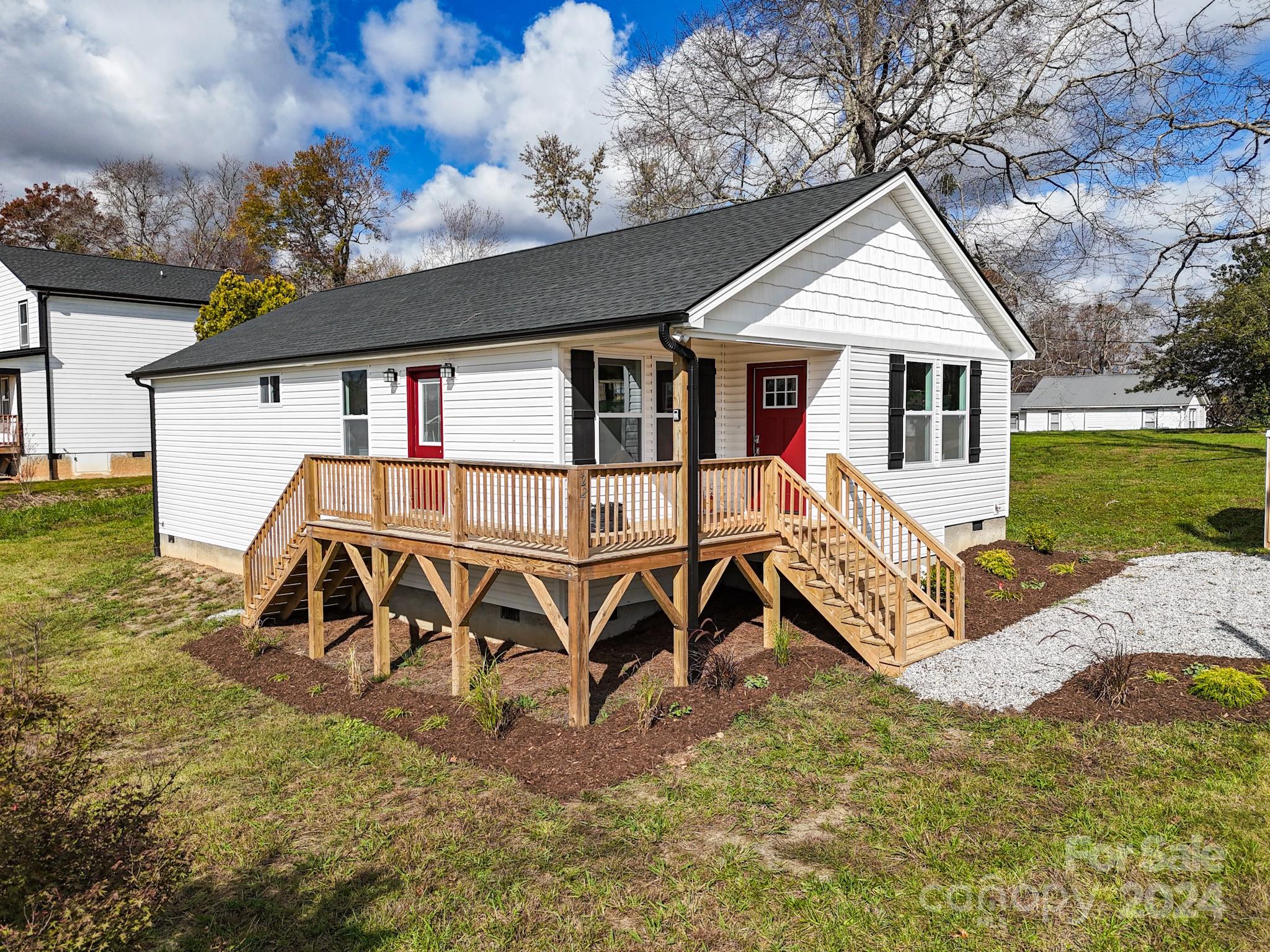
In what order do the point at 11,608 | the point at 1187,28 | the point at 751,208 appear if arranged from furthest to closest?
the point at 1187,28 → the point at 11,608 → the point at 751,208

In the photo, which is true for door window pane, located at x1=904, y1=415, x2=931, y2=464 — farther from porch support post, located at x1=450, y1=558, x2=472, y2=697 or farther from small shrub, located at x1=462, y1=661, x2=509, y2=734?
small shrub, located at x1=462, y1=661, x2=509, y2=734

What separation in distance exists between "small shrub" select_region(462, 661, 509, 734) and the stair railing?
15.1ft

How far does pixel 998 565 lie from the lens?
12.5 m

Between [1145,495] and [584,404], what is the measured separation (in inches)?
593

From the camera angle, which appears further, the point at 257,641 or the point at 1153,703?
the point at 257,641

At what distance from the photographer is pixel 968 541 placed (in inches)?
554

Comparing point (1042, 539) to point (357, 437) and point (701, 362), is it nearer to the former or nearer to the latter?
point (701, 362)

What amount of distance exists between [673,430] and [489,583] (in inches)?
143

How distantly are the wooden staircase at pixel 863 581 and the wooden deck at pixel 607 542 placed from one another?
0.02 meters

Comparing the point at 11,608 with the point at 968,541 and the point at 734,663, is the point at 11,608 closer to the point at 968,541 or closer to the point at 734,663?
the point at 734,663

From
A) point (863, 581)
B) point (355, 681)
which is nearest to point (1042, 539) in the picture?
point (863, 581)

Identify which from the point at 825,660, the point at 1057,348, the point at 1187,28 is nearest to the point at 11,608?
the point at 825,660

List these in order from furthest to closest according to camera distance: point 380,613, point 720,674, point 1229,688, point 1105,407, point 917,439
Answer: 1. point 1105,407
2. point 917,439
3. point 380,613
4. point 720,674
5. point 1229,688

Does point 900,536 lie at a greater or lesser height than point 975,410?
lesser
